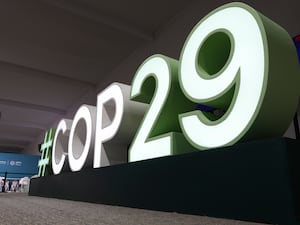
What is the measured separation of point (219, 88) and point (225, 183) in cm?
35

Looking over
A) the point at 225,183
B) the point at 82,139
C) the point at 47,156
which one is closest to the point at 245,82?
the point at 225,183

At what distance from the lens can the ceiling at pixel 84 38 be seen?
3.24m

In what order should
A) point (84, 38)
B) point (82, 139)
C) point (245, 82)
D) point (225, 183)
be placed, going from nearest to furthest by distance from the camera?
point (225, 183) < point (245, 82) < point (82, 139) < point (84, 38)

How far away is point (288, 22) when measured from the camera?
2.10 metres

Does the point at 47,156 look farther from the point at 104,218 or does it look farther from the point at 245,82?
the point at 245,82

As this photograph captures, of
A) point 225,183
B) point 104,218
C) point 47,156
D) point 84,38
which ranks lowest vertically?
point 104,218

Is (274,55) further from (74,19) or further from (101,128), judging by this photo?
(74,19)

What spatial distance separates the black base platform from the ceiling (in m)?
1.66

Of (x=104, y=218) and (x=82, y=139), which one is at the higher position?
(x=82, y=139)

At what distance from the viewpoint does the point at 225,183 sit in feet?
2.63

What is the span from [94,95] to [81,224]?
486 cm

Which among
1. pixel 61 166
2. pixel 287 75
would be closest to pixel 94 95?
pixel 61 166

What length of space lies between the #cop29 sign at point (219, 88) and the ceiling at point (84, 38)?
1.30 metres

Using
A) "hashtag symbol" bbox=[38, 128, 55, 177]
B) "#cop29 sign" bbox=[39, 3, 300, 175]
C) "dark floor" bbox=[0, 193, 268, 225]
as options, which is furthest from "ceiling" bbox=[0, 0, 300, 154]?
"dark floor" bbox=[0, 193, 268, 225]
